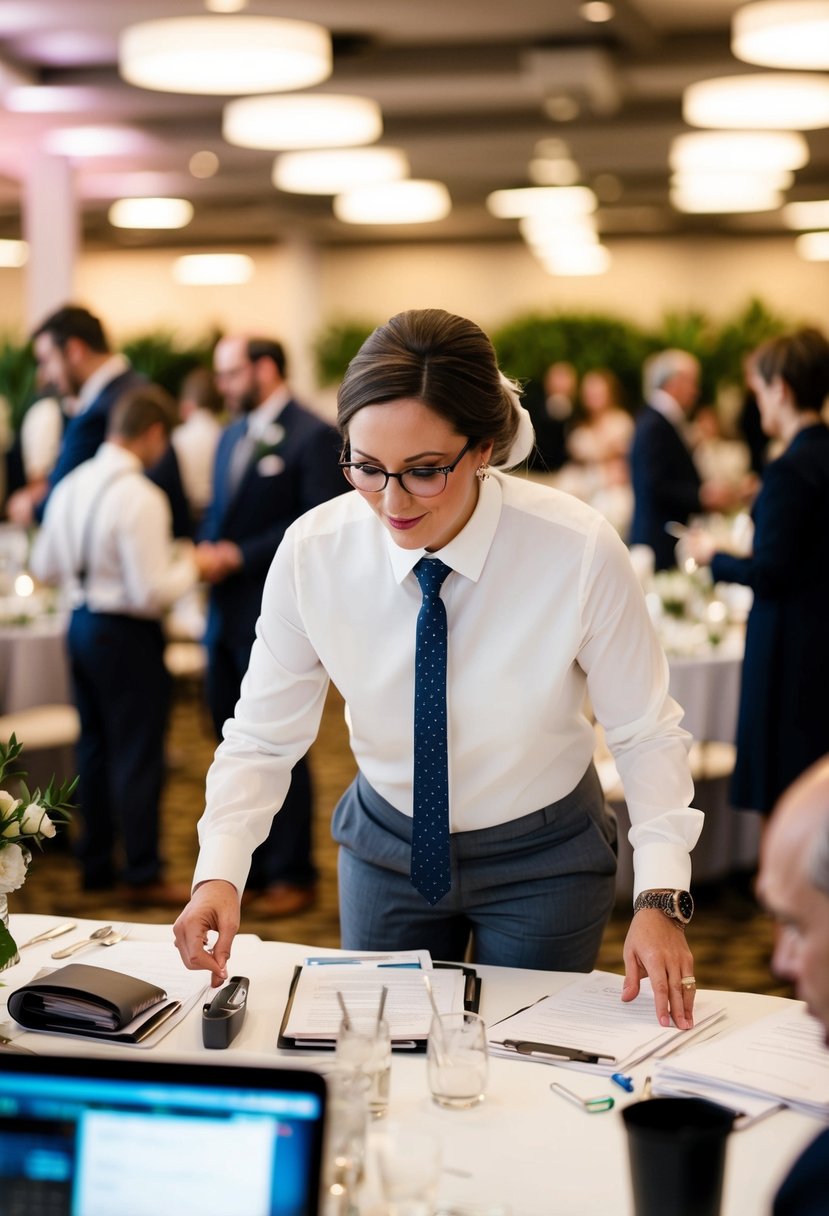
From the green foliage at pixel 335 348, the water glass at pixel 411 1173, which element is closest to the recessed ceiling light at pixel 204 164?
the green foliage at pixel 335 348

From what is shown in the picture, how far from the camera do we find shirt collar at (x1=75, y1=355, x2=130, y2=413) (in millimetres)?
5230

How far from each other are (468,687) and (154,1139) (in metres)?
0.96

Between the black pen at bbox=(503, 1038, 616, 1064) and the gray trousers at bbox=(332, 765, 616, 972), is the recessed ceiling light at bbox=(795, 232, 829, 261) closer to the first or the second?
the gray trousers at bbox=(332, 765, 616, 972)

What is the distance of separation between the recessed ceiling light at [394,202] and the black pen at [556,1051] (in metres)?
9.51

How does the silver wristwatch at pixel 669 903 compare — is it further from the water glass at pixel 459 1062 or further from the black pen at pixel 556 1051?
the water glass at pixel 459 1062

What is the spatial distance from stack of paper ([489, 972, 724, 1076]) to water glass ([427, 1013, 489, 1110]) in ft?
0.47

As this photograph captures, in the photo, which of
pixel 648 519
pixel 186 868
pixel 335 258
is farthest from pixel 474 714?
pixel 335 258

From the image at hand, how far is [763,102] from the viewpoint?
724 centimetres

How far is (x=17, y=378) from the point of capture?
1023 cm

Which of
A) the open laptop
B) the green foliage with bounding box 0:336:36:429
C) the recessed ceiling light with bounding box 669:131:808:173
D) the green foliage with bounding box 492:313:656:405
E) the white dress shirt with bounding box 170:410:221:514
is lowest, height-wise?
the open laptop

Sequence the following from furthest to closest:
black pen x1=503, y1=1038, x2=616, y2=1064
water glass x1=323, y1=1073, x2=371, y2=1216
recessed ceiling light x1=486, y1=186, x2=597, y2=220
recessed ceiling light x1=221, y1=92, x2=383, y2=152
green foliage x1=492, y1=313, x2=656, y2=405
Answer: green foliage x1=492, y1=313, x2=656, y2=405, recessed ceiling light x1=486, y1=186, x2=597, y2=220, recessed ceiling light x1=221, y1=92, x2=383, y2=152, black pen x1=503, y1=1038, x2=616, y2=1064, water glass x1=323, y1=1073, x2=371, y2=1216

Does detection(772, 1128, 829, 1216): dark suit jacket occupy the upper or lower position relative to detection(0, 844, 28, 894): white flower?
lower

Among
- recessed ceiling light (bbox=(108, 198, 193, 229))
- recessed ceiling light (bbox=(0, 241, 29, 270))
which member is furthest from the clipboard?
recessed ceiling light (bbox=(0, 241, 29, 270))

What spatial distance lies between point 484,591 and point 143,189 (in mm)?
11126
